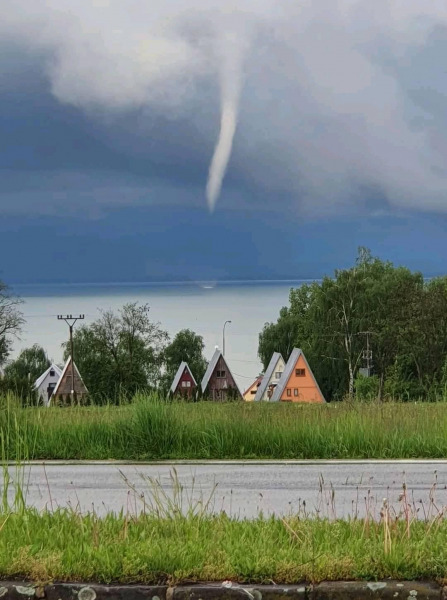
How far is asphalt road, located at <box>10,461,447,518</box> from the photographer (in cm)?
783

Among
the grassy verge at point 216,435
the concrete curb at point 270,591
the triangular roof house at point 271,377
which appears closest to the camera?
the concrete curb at point 270,591

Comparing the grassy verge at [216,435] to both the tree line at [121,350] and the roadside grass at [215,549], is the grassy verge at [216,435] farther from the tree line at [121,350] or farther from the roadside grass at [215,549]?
the tree line at [121,350]

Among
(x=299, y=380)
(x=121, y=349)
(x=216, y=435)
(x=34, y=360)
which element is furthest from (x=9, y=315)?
(x=216, y=435)

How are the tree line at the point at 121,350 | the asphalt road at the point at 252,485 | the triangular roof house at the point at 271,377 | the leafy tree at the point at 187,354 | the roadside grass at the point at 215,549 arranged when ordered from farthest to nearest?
the leafy tree at the point at 187,354
the triangular roof house at the point at 271,377
the tree line at the point at 121,350
the asphalt road at the point at 252,485
the roadside grass at the point at 215,549

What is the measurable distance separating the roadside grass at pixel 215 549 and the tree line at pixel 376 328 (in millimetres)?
67410

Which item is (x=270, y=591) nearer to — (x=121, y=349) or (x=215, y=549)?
(x=215, y=549)

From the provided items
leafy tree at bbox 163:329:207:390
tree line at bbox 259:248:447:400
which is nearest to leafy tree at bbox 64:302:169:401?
leafy tree at bbox 163:329:207:390

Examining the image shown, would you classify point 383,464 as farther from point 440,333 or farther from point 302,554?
point 440,333

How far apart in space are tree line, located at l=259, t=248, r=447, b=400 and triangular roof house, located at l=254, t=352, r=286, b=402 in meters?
3.04

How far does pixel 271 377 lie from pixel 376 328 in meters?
14.9

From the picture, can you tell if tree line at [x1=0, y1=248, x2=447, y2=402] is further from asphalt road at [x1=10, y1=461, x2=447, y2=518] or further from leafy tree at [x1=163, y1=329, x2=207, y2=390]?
asphalt road at [x1=10, y1=461, x2=447, y2=518]

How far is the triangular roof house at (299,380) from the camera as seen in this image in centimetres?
8069

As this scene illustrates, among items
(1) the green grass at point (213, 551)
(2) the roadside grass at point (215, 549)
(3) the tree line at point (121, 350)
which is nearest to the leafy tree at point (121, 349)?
(3) the tree line at point (121, 350)

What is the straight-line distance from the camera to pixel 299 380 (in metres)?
81.2
